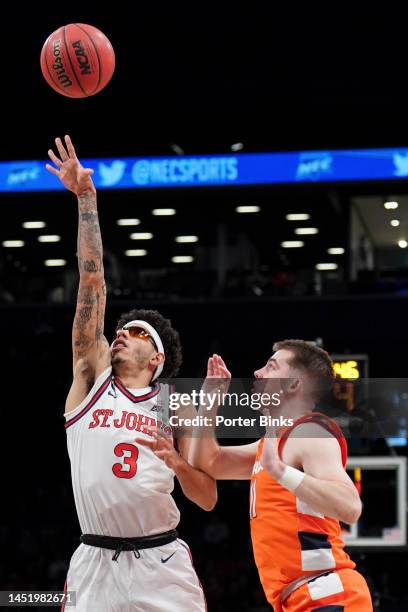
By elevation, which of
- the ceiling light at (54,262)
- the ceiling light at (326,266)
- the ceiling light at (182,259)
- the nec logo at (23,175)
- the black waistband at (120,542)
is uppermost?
the nec logo at (23,175)

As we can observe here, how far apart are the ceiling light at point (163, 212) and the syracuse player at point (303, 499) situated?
12422 millimetres

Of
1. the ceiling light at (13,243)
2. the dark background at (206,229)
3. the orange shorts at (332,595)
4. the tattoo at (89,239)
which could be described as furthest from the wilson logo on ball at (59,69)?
the ceiling light at (13,243)

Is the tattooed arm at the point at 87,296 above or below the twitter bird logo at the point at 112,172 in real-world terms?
below

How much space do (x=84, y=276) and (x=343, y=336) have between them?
10.2m

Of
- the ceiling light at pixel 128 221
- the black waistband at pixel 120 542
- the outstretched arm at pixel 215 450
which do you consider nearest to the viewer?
the outstretched arm at pixel 215 450

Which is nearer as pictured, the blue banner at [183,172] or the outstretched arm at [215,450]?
the outstretched arm at [215,450]

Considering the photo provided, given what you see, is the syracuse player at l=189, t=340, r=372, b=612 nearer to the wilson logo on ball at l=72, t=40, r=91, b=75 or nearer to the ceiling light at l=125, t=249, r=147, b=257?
the wilson logo on ball at l=72, t=40, r=91, b=75

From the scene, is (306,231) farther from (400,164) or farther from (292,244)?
(400,164)

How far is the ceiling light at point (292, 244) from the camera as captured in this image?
16.4 meters

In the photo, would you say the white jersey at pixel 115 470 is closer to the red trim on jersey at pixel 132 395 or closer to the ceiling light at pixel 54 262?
the red trim on jersey at pixel 132 395

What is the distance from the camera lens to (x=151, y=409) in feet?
15.4

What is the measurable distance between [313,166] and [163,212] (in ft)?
9.85

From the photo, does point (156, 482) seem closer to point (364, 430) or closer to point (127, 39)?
point (364, 430)

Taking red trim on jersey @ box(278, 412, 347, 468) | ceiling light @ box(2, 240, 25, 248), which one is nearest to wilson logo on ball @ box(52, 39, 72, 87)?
red trim on jersey @ box(278, 412, 347, 468)
